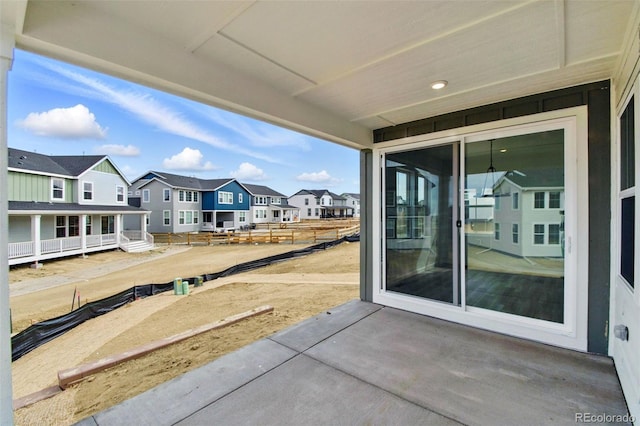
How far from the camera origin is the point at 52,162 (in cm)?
1214

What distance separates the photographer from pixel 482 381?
80.6 inches

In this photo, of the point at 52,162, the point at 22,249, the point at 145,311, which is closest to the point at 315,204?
the point at 52,162

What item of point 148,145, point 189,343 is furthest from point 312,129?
point 148,145

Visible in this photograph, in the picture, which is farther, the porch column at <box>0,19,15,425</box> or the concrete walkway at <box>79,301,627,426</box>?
the concrete walkway at <box>79,301,627,426</box>

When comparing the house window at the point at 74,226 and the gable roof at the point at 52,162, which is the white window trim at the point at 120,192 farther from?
the house window at the point at 74,226

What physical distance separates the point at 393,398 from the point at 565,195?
238 cm

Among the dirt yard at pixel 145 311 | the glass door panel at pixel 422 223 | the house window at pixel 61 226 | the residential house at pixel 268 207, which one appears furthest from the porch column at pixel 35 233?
the residential house at pixel 268 207

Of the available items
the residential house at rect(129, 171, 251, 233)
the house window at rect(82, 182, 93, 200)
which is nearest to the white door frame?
the house window at rect(82, 182, 93, 200)

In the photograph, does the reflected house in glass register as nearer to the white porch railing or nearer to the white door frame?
the white door frame

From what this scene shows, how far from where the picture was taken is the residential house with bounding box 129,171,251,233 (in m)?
20.0

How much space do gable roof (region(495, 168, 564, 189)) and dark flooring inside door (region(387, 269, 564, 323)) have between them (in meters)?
0.92

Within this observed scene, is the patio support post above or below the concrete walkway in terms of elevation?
above

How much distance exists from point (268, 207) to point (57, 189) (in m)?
18.8

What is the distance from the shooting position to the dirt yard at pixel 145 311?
2742mm
